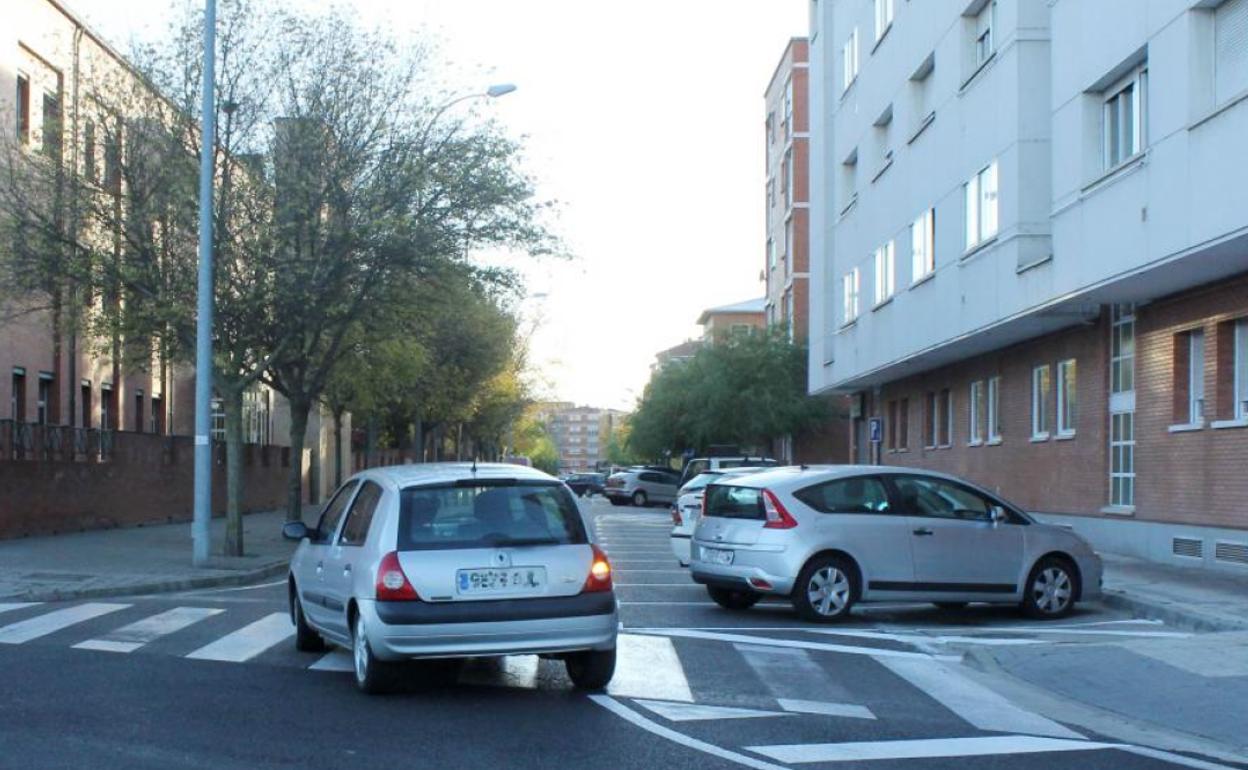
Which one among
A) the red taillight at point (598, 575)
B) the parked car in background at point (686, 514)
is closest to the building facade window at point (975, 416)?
the parked car in background at point (686, 514)

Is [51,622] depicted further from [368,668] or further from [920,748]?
[920,748]

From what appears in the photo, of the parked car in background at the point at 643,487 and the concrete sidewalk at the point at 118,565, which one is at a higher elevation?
the concrete sidewalk at the point at 118,565

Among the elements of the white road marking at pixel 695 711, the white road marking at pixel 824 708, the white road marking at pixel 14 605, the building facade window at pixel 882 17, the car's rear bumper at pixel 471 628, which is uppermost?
the building facade window at pixel 882 17

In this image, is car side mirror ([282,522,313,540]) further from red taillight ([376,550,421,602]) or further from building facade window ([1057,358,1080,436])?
building facade window ([1057,358,1080,436])

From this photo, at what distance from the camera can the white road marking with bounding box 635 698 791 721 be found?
8.67 m

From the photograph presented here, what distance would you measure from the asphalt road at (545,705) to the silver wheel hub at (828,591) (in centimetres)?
32

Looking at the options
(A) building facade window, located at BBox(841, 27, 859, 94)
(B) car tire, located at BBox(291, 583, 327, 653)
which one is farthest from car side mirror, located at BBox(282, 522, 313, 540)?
(A) building facade window, located at BBox(841, 27, 859, 94)

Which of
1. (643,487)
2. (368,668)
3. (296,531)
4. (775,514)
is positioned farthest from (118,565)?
(643,487)

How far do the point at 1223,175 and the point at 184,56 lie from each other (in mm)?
14602

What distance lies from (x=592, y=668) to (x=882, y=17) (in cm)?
2641

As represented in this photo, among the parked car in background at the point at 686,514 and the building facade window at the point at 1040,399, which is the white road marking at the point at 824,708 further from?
the building facade window at the point at 1040,399

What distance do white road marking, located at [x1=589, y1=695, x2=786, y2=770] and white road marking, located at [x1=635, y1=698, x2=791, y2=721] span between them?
0.55ft

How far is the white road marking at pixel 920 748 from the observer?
25.0 feet

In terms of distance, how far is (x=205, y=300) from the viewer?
1972 centimetres
